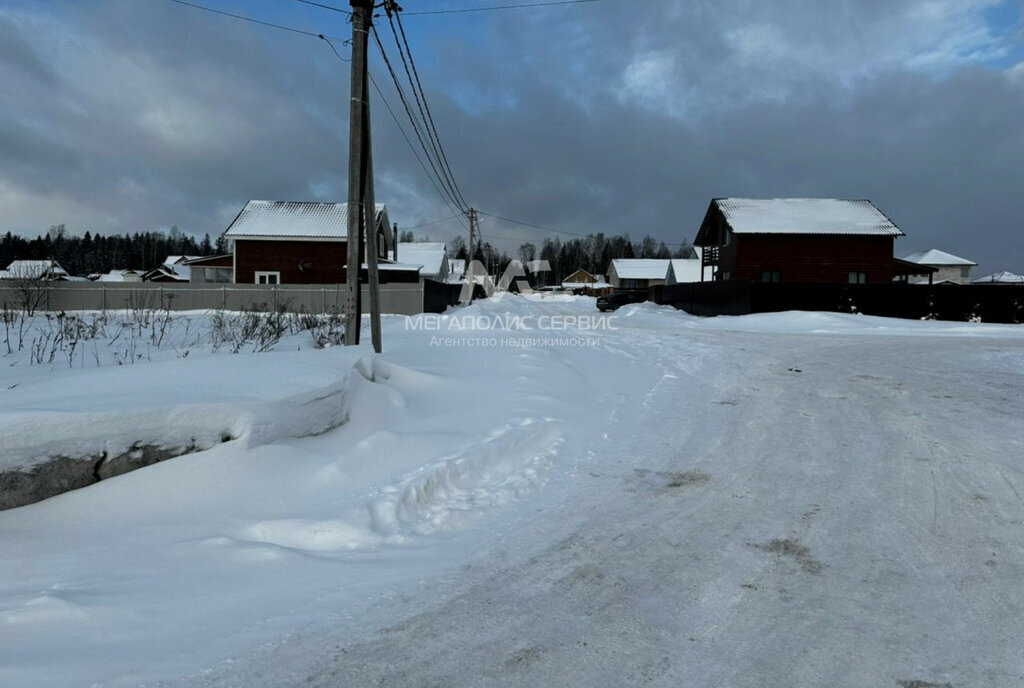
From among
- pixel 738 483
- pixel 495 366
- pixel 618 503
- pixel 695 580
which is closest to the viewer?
pixel 695 580

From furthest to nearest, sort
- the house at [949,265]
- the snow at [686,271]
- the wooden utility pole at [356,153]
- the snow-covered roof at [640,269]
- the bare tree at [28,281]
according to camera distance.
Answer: the snow-covered roof at [640,269] < the house at [949,265] < the snow at [686,271] < the bare tree at [28,281] < the wooden utility pole at [356,153]

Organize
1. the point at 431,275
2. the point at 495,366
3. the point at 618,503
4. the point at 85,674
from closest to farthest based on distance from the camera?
the point at 85,674, the point at 618,503, the point at 495,366, the point at 431,275

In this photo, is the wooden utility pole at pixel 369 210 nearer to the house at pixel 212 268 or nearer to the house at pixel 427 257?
the house at pixel 212 268

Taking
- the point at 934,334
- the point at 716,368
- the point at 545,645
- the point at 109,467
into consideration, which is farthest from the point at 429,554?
the point at 934,334

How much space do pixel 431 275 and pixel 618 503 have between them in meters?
49.1

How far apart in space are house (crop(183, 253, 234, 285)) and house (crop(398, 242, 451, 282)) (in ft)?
47.4

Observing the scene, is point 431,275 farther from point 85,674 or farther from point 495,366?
point 85,674

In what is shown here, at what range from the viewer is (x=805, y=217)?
36.6 m

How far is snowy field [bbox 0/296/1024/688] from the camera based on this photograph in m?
2.54

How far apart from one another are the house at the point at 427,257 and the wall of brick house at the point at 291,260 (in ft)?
48.3

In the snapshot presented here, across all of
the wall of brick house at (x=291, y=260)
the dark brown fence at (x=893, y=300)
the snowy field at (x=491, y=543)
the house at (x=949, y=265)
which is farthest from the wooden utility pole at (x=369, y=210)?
the house at (x=949, y=265)

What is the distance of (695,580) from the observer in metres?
3.25

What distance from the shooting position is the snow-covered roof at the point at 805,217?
1382 inches

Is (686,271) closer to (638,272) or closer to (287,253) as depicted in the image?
(638,272)
